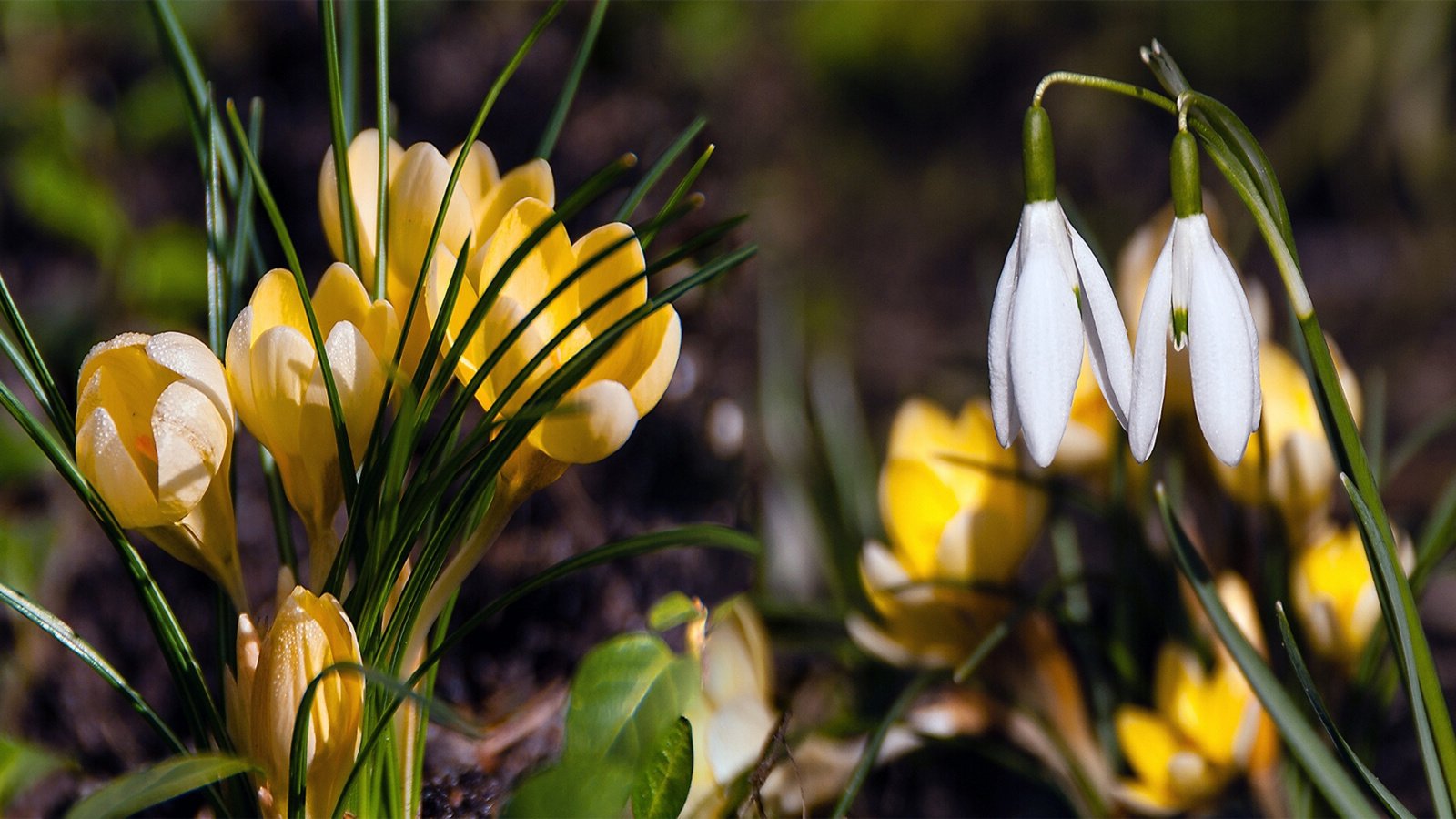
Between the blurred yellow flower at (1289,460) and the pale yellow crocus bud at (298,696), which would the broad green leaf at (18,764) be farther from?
the blurred yellow flower at (1289,460)

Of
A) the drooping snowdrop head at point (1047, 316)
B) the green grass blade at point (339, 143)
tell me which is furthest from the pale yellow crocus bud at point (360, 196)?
the drooping snowdrop head at point (1047, 316)

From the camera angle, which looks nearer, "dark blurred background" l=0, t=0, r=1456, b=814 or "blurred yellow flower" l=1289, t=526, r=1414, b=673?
"blurred yellow flower" l=1289, t=526, r=1414, b=673

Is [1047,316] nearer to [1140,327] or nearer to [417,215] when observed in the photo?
[1140,327]

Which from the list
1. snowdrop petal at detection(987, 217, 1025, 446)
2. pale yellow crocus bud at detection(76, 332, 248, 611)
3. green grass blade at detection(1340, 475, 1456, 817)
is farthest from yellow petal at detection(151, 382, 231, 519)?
green grass blade at detection(1340, 475, 1456, 817)

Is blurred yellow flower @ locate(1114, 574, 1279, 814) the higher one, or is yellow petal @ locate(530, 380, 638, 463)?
yellow petal @ locate(530, 380, 638, 463)

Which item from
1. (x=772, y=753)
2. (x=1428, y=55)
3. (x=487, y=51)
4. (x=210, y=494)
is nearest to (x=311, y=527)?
(x=210, y=494)

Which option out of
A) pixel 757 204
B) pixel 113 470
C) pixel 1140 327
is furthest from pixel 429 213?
pixel 757 204

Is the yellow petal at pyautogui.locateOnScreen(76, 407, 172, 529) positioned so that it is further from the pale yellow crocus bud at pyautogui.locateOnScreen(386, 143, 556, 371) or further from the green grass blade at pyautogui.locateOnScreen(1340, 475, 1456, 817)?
the green grass blade at pyautogui.locateOnScreen(1340, 475, 1456, 817)
